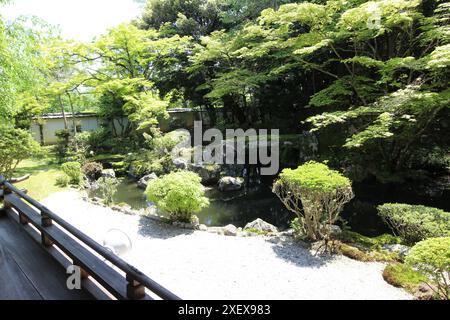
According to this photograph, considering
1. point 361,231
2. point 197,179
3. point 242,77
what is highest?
point 242,77

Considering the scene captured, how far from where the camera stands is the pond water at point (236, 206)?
333 inches

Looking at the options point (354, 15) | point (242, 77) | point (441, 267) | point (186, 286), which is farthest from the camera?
point (242, 77)

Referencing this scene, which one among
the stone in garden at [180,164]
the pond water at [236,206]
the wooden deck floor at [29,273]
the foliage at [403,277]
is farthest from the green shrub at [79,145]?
the foliage at [403,277]

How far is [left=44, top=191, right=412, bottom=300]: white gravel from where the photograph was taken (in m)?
4.28

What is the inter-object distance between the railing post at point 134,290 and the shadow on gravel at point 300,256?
354 cm

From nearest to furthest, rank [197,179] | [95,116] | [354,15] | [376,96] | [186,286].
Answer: [186,286] → [197,179] → [354,15] → [376,96] → [95,116]

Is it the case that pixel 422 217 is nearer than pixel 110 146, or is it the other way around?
pixel 422 217

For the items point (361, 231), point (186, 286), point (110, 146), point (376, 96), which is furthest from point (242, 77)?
point (186, 286)

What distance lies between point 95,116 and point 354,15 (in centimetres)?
1814

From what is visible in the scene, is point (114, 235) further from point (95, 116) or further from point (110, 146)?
point (95, 116)

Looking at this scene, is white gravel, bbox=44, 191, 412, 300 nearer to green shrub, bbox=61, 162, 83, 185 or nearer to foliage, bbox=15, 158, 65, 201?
foliage, bbox=15, 158, 65, 201

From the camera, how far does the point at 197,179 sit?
7258mm

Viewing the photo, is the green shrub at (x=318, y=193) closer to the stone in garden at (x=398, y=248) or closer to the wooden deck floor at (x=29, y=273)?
the stone in garden at (x=398, y=248)

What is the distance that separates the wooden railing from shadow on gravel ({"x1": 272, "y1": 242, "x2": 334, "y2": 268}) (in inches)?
117
